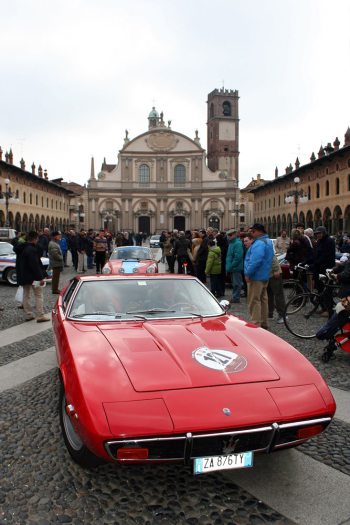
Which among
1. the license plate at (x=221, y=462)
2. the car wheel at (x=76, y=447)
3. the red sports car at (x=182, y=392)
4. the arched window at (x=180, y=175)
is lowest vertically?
the car wheel at (x=76, y=447)

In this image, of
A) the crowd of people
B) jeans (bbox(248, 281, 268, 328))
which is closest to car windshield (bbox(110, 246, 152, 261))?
the crowd of people

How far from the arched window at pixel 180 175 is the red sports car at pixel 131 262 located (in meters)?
60.0

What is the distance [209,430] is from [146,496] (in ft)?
2.47

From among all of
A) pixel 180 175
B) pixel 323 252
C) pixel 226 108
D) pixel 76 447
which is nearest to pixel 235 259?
pixel 323 252

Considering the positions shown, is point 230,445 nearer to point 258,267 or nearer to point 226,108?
point 258,267

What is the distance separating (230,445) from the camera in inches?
114

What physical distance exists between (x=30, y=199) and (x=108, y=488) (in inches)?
2150

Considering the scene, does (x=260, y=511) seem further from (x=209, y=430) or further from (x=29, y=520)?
(x=29, y=520)

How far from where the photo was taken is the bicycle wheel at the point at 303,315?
7883mm

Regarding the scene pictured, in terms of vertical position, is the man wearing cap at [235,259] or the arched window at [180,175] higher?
the arched window at [180,175]

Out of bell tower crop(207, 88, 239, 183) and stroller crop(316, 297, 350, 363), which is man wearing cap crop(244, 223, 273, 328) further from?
bell tower crop(207, 88, 239, 183)

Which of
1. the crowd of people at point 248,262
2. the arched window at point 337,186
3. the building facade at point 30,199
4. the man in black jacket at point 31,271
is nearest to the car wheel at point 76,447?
the crowd of people at point 248,262

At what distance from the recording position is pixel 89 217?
72312 mm

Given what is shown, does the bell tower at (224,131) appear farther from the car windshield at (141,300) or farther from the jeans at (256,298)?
the car windshield at (141,300)
